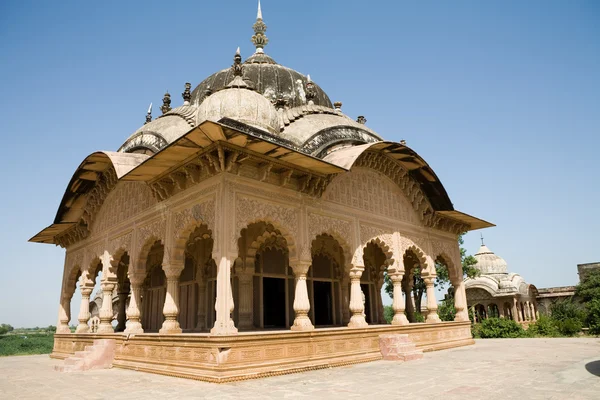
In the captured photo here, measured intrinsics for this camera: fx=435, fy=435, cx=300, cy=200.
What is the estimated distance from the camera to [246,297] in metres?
10.3

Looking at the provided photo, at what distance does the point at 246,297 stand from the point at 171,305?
187cm

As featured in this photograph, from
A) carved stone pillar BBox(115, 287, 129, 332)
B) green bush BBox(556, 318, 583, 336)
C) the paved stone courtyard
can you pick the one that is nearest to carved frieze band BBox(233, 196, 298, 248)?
the paved stone courtyard

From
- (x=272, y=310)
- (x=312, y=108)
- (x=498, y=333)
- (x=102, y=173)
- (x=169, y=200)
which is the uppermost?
(x=312, y=108)

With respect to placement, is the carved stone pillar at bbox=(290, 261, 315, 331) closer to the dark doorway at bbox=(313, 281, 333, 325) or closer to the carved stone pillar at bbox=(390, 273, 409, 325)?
the carved stone pillar at bbox=(390, 273, 409, 325)

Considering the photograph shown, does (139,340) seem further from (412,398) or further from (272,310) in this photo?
(412,398)

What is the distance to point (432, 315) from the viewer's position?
13211 mm

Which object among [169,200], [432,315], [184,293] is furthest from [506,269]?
[169,200]

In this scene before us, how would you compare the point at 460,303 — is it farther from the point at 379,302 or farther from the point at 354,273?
the point at 354,273

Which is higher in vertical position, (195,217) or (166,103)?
(166,103)

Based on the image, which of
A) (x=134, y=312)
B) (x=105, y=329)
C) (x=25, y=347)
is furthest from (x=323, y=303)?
(x=25, y=347)

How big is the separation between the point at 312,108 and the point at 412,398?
373 inches

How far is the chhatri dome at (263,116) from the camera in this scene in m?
10.3

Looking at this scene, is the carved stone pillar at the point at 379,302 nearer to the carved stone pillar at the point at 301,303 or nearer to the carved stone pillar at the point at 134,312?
the carved stone pillar at the point at 301,303

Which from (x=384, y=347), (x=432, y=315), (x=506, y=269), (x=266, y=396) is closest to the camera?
(x=266, y=396)
